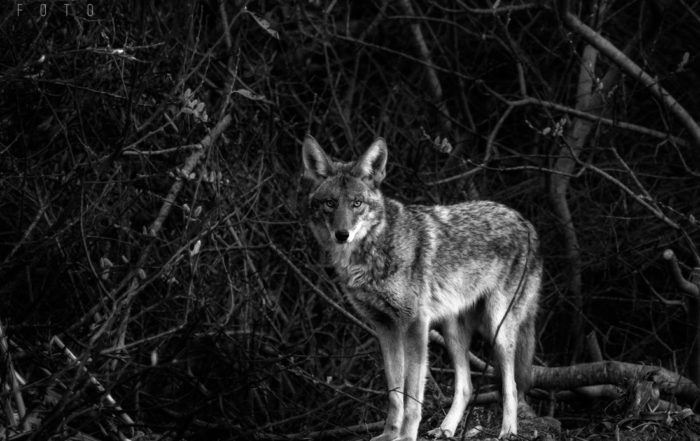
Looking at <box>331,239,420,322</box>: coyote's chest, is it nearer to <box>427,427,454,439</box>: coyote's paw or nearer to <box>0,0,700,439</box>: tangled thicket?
<box>0,0,700,439</box>: tangled thicket

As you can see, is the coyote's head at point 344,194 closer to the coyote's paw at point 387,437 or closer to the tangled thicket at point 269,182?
the tangled thicket at point 269,182

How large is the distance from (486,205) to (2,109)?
3.79 metres

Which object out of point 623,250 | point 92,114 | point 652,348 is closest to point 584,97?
point 623,250

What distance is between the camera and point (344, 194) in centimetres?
684

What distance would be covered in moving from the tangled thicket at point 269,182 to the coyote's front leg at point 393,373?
31cm

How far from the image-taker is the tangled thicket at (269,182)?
6.80m

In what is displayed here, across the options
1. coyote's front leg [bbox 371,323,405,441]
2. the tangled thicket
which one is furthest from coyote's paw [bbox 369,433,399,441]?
the tangled thicket

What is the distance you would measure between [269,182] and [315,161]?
2042 mm

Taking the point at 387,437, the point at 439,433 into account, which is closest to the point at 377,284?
the point at 387,437

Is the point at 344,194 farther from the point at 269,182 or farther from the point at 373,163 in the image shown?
the point at 269,182

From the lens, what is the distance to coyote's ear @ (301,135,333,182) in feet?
23.2

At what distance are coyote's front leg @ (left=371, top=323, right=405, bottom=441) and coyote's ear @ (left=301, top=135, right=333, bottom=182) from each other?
3.84 feet

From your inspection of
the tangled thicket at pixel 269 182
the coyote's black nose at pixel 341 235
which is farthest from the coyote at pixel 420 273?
the tangled thicket at pixel 269 182

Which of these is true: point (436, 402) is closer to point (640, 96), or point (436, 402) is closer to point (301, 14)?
point (301, 14)
